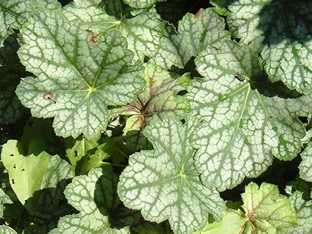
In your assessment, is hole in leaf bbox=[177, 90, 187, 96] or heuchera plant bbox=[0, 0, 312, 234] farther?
hole in leaf bbox=[177, 90, 187, 96]

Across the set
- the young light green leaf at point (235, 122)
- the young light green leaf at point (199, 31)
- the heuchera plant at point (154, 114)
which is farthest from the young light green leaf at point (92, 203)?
the young light green leaf at point (199, 31)

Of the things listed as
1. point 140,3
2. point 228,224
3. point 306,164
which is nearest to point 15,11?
point 140,3

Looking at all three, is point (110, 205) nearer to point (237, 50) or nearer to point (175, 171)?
point (175, 171)

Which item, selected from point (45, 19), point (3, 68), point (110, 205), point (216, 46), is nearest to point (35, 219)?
point (110, 205)

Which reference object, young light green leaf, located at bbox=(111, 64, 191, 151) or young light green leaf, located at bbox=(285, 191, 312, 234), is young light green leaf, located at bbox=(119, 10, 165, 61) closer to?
young light green leaf, located at bbox=(111, 64, 191, 151)

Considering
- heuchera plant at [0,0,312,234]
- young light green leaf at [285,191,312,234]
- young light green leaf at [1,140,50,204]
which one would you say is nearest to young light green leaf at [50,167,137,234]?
heuchera plant at [0,0,312,234]

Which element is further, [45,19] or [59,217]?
[59,217]
